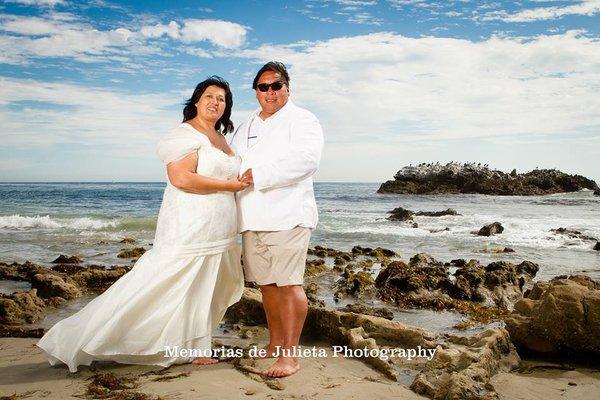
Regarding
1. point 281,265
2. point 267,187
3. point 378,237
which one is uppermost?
point 267,187

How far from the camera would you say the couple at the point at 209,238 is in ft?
12.6

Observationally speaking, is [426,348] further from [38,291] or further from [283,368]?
[38,291]

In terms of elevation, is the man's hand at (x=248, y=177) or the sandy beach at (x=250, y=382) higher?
the man's hand at (x=248, y=177)

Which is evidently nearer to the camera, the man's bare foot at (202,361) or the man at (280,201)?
the man at (280,201)

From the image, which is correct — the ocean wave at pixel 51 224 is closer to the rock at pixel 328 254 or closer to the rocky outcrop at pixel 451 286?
the rock at pixel 328 254

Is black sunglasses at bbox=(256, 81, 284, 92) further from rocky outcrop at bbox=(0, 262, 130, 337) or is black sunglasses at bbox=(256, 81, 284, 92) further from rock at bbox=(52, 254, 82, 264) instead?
rock at bbox=(52, 254, 82, 264)

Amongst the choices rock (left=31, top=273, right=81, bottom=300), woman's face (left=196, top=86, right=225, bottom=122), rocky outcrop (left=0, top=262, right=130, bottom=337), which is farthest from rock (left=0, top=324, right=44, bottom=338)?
woman's face (left=196, top=86, right=225, bottom=122)

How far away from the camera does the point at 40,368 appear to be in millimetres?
3893

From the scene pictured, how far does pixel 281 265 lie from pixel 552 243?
13.7m

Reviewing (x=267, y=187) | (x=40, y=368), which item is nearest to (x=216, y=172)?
(x=267, y=187)

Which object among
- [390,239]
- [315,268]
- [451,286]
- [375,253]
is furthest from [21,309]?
[390,239]

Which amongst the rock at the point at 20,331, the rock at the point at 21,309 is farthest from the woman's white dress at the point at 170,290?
the rock at the point at 21,309

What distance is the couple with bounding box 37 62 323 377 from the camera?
384 cm

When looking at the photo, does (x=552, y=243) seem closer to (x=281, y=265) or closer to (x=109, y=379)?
(x=281, y=265)
